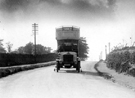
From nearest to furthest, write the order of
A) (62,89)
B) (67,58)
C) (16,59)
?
1. (62,89)
2. (67,58)
3. (16,59)

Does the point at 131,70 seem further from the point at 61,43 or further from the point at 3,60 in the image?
the point at 3,60

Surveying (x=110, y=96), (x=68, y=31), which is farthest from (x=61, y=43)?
(x=110, y=96)

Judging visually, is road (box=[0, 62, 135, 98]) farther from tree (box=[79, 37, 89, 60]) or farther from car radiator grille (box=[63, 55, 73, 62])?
tree (box=[79, 37, 89, 60])

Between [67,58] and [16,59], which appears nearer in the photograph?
[67,58]

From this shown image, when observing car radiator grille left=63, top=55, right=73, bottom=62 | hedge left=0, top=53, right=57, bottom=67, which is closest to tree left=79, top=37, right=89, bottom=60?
hedge left=0, top=53, right=57, bottom=67

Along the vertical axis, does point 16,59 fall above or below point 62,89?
above

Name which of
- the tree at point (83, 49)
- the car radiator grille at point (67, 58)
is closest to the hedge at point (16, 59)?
the car radiator grille at point (67, 58)

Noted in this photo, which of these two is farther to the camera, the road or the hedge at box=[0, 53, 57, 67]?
the hedge at box=[0, 53, 57, 67]

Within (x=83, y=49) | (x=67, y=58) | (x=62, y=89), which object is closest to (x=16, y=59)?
(x=67, y=58)

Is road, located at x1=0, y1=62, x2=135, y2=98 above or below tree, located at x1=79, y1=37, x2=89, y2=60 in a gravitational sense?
below

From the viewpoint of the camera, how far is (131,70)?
826 inches

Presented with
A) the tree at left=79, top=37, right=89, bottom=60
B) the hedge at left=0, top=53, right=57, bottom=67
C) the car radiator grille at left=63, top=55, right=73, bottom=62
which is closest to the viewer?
the car radiator grille at left=63, top=55, right=73, bottom=62

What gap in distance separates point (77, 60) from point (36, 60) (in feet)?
127

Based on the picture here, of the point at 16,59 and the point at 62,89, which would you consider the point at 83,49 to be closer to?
the point at 16,59
